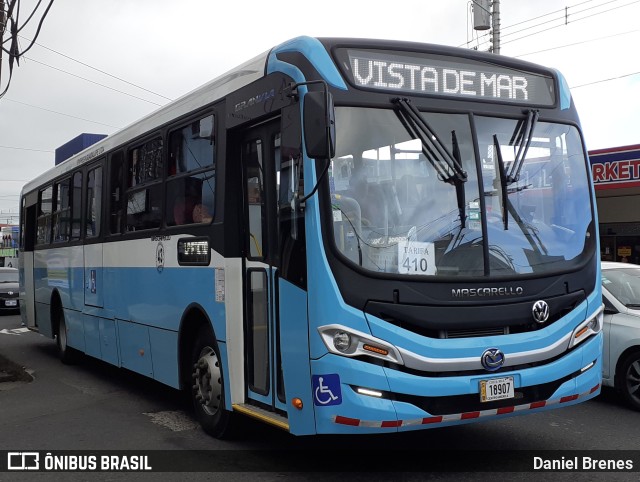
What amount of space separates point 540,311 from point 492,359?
1.95 feet

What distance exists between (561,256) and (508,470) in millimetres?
1715

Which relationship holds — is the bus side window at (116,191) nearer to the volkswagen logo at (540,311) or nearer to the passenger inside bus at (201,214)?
the passenger inside bus at (201,214)

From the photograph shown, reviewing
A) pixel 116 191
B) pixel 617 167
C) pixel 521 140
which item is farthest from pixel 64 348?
pixel 617 167

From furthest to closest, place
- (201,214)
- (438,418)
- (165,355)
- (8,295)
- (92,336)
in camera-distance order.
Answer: (8,295), (92,336), (165,355), (201,214), (438,418)

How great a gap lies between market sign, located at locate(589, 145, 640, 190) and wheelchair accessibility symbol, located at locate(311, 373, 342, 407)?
16.3 m

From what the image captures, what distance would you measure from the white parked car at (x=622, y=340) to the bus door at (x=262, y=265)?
13.9ft

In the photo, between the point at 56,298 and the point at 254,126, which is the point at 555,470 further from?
the point at 56,298

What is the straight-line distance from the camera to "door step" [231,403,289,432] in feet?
18.7

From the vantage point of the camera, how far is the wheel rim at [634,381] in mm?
8094

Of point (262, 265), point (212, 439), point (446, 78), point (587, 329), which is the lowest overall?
point (212, 439)

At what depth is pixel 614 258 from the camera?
22688mm

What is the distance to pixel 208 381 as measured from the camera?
7.16 metres

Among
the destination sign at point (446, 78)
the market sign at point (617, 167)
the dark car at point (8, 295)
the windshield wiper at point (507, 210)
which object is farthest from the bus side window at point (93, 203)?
the dark car at point (8, 295)

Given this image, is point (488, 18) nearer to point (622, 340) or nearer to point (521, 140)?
point (622, 340)
